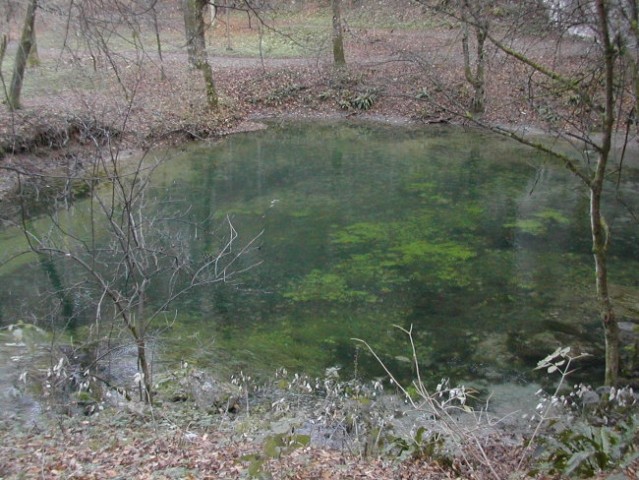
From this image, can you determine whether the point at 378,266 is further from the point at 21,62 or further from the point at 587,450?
the point at 21,62

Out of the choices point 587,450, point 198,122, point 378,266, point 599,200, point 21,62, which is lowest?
point 378,266

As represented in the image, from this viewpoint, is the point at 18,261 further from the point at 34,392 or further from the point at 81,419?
the point at 81,419

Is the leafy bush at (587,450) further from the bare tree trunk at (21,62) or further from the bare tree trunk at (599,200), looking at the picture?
the bare tree trunk at (21,62)

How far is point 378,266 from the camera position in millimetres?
11508

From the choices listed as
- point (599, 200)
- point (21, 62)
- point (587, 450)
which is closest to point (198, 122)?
point (21, 62)

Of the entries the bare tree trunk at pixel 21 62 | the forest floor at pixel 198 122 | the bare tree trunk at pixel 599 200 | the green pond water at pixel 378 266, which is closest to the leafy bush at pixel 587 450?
the forest floor at pixel 198 122

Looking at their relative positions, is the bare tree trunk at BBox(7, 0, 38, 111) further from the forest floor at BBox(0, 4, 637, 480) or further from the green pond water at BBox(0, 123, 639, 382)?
the green pond water at BBox(0, 123, 639, 382)

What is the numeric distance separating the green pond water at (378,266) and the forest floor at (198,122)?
149 cm

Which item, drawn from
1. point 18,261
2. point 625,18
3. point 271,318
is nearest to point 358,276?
point 271,318

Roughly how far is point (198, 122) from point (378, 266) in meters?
10.8

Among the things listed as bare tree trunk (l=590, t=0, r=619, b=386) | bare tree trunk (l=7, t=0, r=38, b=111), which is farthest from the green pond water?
bare tree trunk (l=7, t=0, r=38, b=111)

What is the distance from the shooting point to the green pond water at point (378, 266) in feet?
28.8

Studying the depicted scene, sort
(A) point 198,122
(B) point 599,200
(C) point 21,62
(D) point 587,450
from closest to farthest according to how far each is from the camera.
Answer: (D) point 587,450 < (B) point 599,200 < (C) point 21,62 < (A) point 198,122

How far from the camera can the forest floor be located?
15.2 ft
